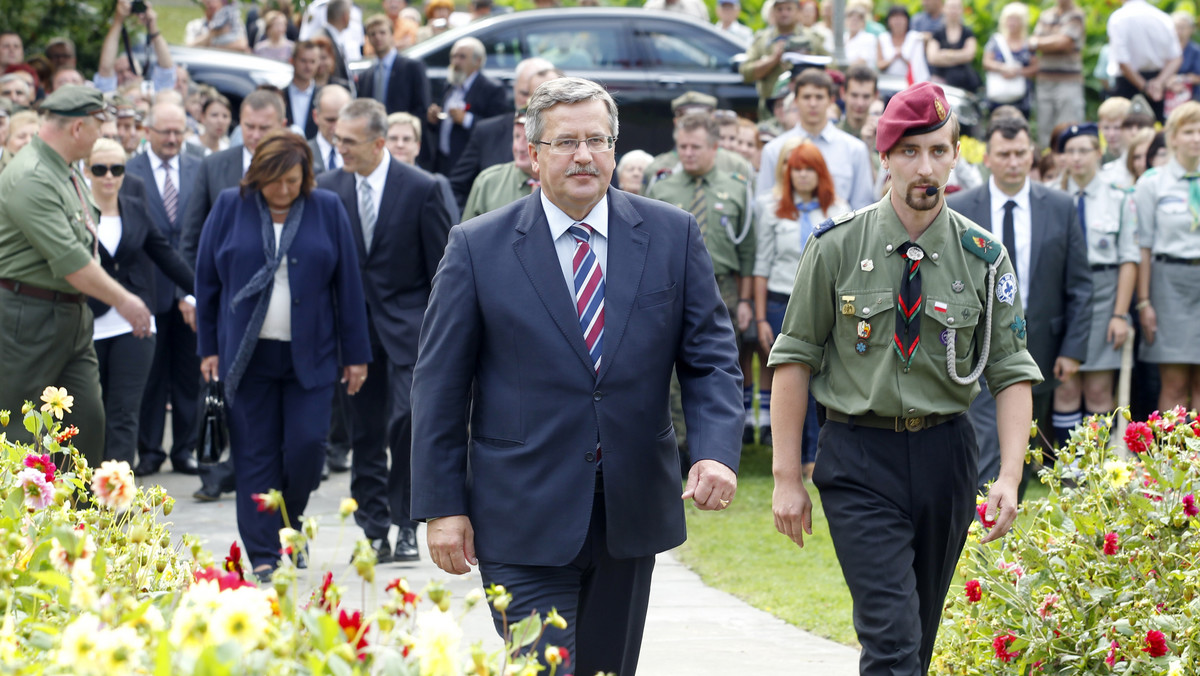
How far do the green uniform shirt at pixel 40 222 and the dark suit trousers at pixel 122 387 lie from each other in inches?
69.4

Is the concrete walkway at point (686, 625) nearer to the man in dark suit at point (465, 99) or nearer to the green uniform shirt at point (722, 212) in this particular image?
the green uniform shirt at point (722, 212)

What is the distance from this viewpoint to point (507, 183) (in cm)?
859

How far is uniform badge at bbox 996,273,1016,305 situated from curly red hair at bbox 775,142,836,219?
5188mm

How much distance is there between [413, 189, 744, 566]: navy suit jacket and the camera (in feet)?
13.5

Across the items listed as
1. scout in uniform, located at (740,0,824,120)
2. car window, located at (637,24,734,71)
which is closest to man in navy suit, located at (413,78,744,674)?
scout in uniform, located at (740,0,824,120)

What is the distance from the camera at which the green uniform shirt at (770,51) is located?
13.9 meters

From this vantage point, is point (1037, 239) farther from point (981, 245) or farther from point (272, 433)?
point (272, 433)

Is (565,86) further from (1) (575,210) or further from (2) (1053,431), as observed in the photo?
(2) (1053,431)

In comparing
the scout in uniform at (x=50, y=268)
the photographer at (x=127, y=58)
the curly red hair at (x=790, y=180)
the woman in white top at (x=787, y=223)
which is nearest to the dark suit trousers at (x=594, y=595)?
the scout in uniform at (x=50, y=268)

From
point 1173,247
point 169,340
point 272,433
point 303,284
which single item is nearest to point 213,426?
point 272,433

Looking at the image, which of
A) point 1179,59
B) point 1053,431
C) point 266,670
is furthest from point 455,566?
point 1179,59

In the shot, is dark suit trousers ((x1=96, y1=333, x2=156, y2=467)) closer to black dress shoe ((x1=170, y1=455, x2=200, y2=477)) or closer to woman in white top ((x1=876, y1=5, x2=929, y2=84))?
black dress shoe ((x1=170, y1=455, x2=200, y2=477))

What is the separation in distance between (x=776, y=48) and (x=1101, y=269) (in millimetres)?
5308

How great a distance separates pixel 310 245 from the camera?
7.34 metres
